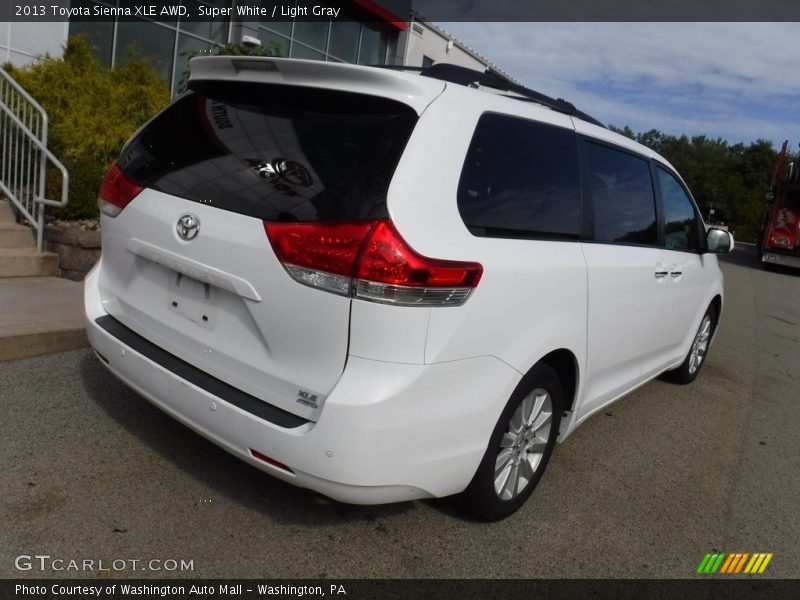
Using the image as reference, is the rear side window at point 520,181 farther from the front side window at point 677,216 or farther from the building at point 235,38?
the building at point 235,38

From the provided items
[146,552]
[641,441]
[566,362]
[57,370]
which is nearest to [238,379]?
[146,552]

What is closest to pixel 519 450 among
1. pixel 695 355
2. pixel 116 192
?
pixel 116 192

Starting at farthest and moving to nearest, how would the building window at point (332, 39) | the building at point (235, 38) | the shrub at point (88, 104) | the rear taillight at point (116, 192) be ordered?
the building window at point (332, 39) < the building at point (235, 38) < the shrub at point (88, 104) < the rear taillight at point (116, 192)

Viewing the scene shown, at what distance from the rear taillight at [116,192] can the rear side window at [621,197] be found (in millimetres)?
2183

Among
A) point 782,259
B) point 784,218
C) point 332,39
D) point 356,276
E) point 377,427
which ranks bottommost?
point 377,427

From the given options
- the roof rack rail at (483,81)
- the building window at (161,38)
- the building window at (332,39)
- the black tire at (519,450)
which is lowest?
the black tire at (519,450)

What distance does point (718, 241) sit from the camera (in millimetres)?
5305

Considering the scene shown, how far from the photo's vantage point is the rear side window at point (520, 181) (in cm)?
269

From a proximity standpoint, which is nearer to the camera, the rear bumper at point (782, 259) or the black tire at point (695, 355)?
the black tire at point (695, 355)

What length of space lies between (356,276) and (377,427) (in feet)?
1.69

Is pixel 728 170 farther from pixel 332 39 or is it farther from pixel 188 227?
pixel 188 227

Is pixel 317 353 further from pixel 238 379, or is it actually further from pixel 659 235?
pixel 659 235

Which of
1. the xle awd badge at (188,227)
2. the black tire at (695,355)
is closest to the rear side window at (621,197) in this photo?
the black tire at (695,355)
